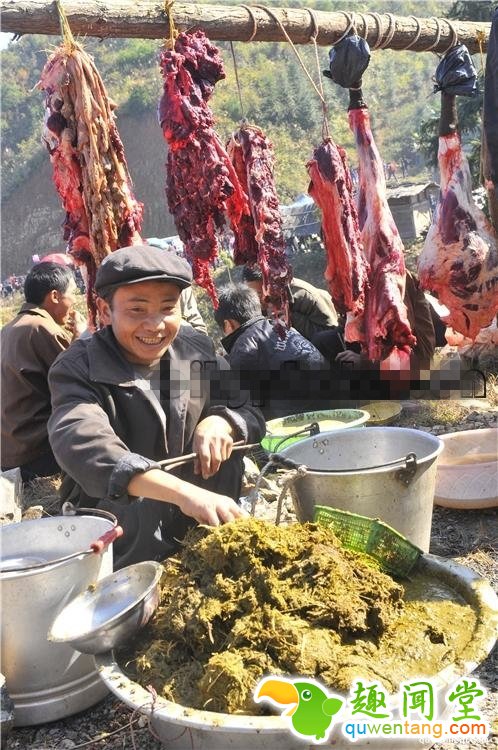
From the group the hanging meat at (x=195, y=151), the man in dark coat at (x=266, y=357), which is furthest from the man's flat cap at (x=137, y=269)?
the man in dark coat at (x=266, y=357)

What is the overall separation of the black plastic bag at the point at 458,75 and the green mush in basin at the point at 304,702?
452 centimetres

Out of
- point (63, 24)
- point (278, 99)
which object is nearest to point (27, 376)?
point (63, 24)

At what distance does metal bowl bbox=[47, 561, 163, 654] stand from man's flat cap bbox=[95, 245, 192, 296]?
1153mm

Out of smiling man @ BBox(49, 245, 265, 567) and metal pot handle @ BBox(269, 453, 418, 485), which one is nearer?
smiling man @ BBox(49, 245, 265, 567)

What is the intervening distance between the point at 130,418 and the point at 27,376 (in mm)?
2932

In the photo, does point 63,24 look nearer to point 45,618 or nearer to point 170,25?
point 170,25

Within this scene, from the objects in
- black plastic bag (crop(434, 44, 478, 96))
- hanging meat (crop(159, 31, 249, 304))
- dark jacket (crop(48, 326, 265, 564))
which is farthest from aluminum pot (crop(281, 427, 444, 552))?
black plastic bag (crop(434, 44, 478, 96))

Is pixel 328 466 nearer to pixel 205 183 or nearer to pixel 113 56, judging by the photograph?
pixel 205 183

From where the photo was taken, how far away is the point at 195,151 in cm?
460

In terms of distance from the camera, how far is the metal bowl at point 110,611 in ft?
7.16

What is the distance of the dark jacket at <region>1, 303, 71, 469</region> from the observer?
18.8ft

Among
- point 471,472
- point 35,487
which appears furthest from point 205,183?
point 35,487

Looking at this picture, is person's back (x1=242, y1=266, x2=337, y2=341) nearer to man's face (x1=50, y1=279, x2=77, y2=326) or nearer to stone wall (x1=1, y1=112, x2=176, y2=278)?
man's face (x1=50, y1=279, x2=77, y2=326)

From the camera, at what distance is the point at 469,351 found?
7.59 metres
